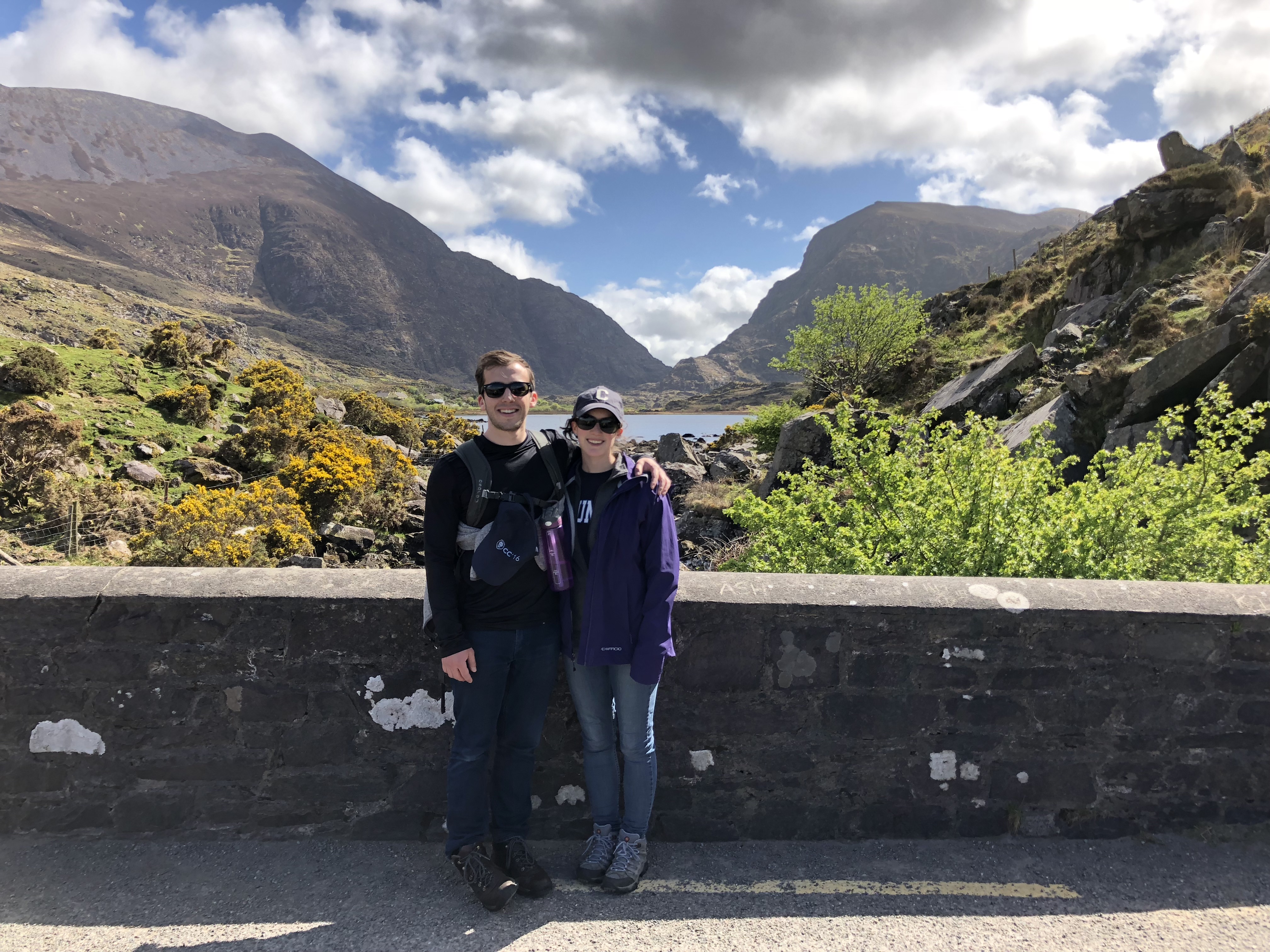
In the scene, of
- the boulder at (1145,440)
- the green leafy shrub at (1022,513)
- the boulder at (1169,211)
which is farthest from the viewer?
the boulder at (1169,211)

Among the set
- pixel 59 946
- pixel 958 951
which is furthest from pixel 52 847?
pixel 958 951

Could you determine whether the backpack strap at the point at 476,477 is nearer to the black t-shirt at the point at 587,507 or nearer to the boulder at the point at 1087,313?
the black t-shirt at the point at 587,507

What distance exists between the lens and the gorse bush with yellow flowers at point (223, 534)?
908 cm

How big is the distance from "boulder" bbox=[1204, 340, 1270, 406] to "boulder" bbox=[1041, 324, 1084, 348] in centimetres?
709

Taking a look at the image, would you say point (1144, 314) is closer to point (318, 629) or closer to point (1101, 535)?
point (1101, 535)

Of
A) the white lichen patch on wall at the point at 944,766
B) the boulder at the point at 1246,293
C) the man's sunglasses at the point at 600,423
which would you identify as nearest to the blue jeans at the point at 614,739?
the man's sunglasses at the point at 600,423

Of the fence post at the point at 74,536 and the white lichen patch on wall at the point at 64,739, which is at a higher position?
the fence post at the point at 74,536

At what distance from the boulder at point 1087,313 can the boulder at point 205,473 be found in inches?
739

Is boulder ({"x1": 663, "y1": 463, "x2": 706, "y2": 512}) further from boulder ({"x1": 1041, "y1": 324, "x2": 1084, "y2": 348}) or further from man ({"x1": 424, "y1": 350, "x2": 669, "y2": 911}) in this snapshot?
man ({"x1": 424, "y1": 350, "x2": 669, "y2": 911})

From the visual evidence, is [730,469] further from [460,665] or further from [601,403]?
[460,665]

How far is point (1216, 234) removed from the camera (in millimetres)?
14461

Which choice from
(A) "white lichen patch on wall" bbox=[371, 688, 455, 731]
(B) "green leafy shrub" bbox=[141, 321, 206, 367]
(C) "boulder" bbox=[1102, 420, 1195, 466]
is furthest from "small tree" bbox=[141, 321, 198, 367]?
(C) "boulder" bbox=[1102, 420, 1195, 466]

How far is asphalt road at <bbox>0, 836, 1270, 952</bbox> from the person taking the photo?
210 cm

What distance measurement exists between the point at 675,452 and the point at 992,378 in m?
12.4
